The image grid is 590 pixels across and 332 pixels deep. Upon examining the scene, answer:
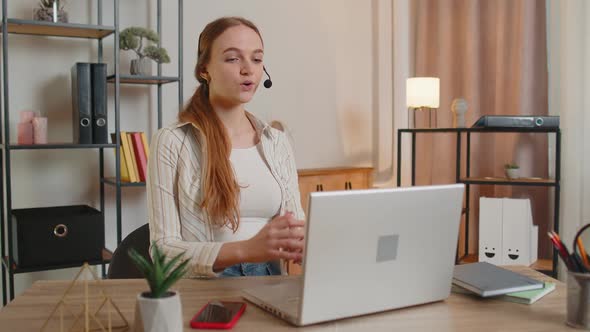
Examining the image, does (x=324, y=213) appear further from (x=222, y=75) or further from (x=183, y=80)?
(x=183, y=80)

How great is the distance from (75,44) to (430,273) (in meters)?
2.14

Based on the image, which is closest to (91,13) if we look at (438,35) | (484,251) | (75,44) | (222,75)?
(75,44)

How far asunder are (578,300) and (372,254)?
352 mm

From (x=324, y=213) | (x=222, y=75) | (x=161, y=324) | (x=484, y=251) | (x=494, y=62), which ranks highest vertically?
(x=494, y=62)

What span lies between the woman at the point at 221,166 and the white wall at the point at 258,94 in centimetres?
119

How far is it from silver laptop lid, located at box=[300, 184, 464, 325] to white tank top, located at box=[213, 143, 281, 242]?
25.3 inches

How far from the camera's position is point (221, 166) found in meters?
1.60

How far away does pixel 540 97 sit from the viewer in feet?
10.0

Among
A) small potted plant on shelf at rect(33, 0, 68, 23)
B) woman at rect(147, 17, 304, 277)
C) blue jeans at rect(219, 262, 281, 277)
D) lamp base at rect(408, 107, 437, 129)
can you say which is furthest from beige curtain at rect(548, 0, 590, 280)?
small potted plant on shelf at rect(33, 0, 68, 23)

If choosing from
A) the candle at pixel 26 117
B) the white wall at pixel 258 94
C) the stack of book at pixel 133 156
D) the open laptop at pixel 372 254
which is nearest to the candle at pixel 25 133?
the candle at pixel 26 117

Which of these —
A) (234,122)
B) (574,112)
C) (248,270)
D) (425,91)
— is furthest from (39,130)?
(574,112)

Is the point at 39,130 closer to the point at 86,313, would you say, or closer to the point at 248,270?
the point at 248,270

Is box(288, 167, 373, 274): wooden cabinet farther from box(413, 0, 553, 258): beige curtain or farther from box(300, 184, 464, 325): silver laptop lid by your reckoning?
box(300, 184, 464, 325): silver laptop lid

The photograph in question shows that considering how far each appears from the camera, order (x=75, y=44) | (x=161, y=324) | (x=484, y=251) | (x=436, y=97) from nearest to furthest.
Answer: (x=161, y=324) → (x=75, y=44) → (x=484, y=251) → (x=436, y=97)
